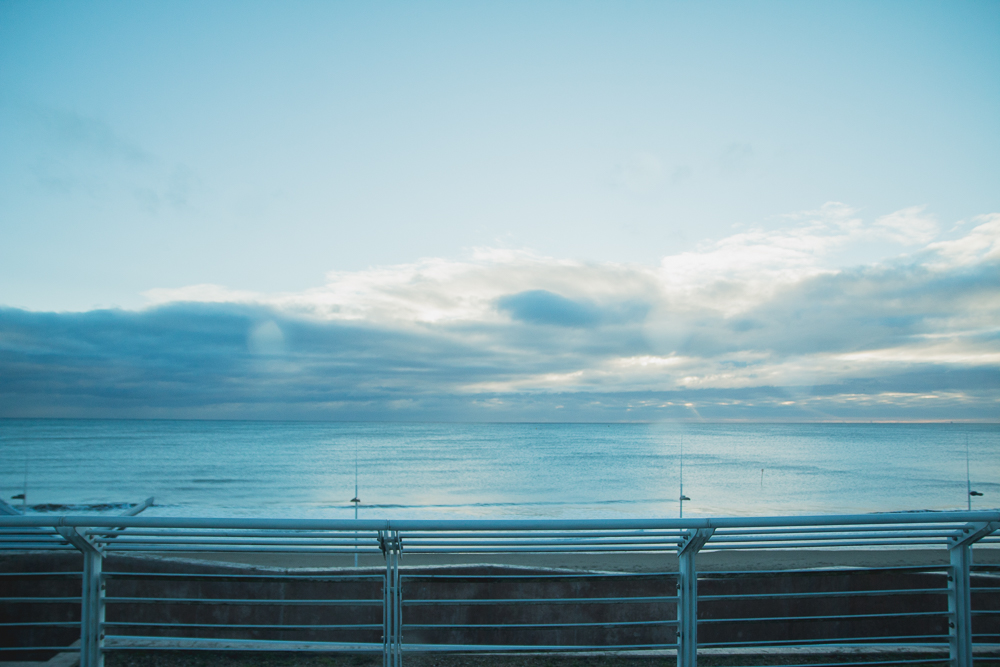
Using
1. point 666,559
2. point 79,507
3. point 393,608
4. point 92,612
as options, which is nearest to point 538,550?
point 393,608

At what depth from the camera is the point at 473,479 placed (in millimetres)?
40094

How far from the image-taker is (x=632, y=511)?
89.6 ft

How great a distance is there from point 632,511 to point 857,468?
1212 inches

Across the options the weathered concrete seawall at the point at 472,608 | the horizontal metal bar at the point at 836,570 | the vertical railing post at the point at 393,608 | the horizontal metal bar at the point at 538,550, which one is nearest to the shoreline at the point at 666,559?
the weathered concrete seawall at the point at 472,608

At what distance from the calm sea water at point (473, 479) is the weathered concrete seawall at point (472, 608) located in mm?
16928

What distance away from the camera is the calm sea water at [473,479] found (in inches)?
1155

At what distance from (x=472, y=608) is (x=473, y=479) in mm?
31514

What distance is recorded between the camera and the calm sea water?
29344 mm

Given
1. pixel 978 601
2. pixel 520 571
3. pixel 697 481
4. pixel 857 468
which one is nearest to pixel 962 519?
pixel 520 571

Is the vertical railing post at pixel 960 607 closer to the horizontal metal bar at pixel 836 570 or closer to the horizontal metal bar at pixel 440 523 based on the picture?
the horizontal metal bar at pixel 836 570

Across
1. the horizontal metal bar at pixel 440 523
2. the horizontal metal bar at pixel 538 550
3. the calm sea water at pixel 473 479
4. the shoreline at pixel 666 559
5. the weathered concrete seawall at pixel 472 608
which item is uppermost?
the horizontal metal bar at pixel 440 523

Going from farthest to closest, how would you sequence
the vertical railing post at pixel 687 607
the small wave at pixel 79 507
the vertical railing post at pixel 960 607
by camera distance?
the small wave at pixel 79 507, the vertical railing post at pixel 960 607, the vertical railing post at pixel 687 607

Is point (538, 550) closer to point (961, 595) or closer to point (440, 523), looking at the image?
point (440, 523)

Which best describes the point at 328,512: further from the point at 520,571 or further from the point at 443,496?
the point at 520,571
